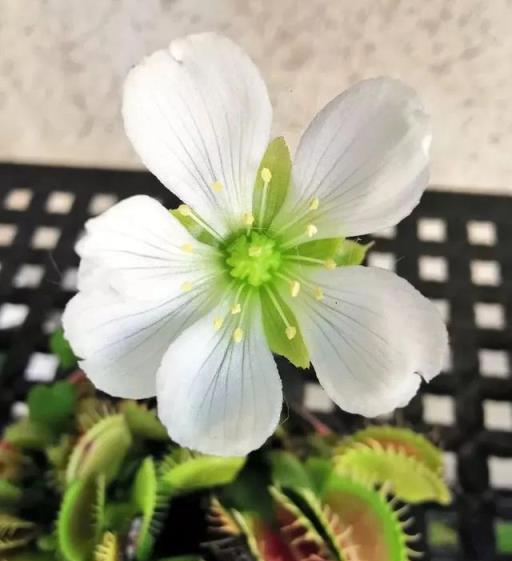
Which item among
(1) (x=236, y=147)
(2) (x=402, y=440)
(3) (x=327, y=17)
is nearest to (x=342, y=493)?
(2) (x=402, y=440)

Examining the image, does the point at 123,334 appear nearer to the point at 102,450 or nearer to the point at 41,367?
the point at 102,450

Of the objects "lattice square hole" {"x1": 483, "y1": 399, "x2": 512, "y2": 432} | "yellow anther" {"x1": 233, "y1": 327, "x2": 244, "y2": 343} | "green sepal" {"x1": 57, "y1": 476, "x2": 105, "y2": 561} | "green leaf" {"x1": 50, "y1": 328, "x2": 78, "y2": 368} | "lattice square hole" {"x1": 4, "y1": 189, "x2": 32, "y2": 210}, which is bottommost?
"lattice square hole" {"x1": 483, "y1": 399, "x2": 512, "y2": 432}

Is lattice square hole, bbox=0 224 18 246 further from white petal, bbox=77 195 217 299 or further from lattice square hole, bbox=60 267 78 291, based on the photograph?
white petal, bbox=77 195 217 299

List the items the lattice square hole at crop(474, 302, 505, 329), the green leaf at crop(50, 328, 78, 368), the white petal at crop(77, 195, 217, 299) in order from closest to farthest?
the white petal at crop(77, 195, 217, 299) → the green leaf at crop(50, 328, 78, 368) → the lattice square hole at crop(474, 302, 505, 329)

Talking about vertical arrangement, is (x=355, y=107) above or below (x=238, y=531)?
above

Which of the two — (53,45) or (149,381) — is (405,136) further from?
(53,45)

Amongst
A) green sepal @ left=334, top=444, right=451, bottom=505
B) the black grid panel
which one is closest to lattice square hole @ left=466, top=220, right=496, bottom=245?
the black grid panel
